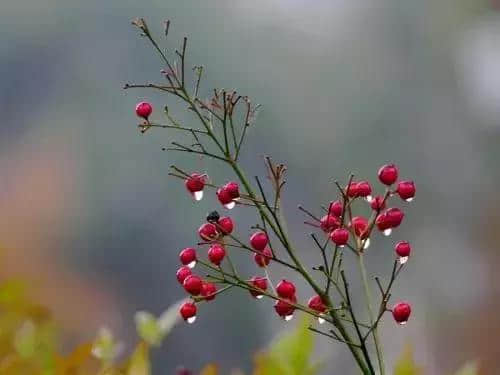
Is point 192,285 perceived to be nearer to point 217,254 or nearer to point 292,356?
point 217,254

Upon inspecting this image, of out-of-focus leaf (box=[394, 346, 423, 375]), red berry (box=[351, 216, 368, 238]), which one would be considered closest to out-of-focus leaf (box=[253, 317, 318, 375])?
out-of-focus leaf (box=[394, 346, 423, 375])

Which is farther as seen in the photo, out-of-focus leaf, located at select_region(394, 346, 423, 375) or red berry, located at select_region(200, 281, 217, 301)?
out-of-focus leaf, located at select_region(394, 346, 423, 375)

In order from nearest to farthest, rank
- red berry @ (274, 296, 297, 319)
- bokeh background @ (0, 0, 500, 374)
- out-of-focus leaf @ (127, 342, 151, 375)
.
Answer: red berry @ (274, 296, 297, 319), out-of-focus leaf @ (127, 342, 151, 375), bokeh background @ (0, 0, 500, 374)

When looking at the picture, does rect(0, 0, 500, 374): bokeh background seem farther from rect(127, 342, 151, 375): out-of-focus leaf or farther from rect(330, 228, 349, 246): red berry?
rect(330, 228, 349, 246): red berry

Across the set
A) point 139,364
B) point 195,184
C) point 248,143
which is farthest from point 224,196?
point 248,143

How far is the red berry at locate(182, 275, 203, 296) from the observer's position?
0.28 m

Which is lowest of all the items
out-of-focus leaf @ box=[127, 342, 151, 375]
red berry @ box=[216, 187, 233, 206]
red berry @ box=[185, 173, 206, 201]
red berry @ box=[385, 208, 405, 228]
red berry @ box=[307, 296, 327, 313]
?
out-of-focus leaf @ box=[127, 342, 151, 375]

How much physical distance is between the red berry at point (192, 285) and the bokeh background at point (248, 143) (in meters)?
0.98

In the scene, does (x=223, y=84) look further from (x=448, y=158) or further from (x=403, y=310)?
(x=403, y=310)

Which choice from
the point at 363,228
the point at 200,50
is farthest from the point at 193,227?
the point at 363,228

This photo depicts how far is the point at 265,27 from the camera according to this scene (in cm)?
136

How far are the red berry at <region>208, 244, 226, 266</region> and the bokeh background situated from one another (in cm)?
97

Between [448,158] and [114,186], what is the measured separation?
572 millimetres

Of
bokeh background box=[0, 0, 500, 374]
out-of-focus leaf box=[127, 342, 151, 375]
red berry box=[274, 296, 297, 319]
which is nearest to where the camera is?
red berry box=[274, 296, 297, 319]
